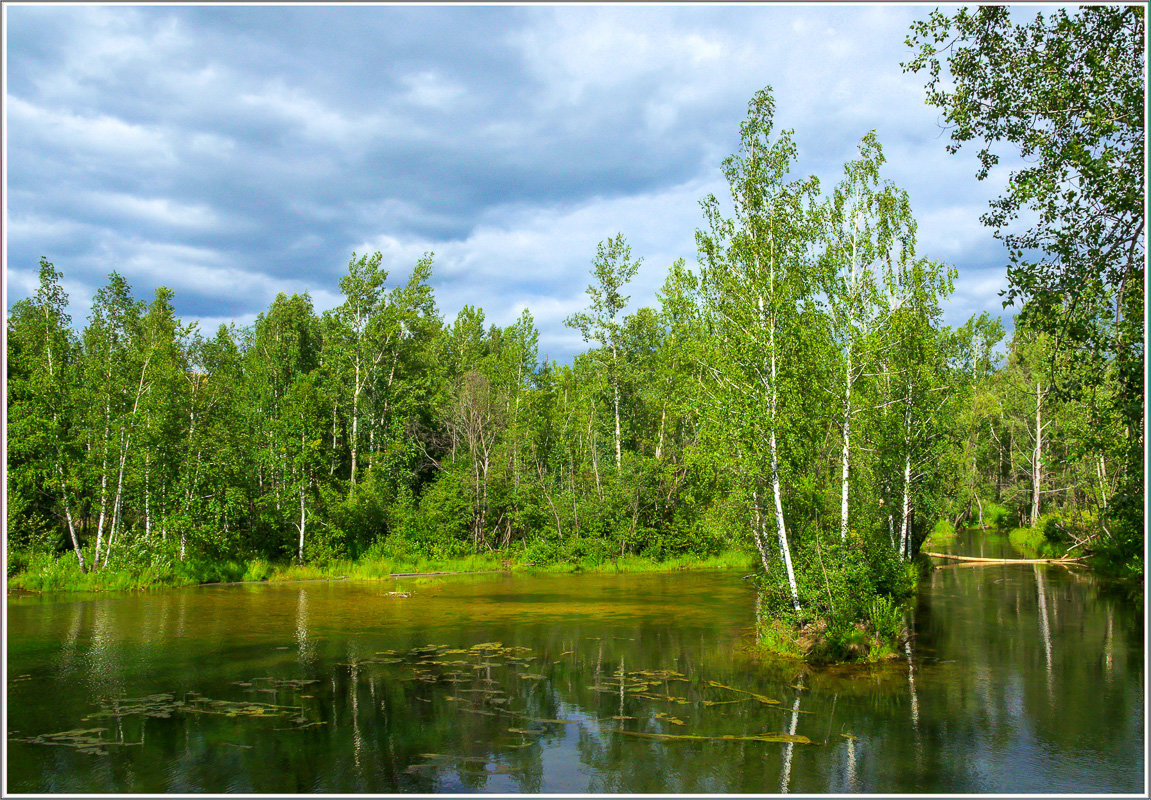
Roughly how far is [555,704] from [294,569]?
24963 millimetres

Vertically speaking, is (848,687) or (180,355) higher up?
A: (180,355)

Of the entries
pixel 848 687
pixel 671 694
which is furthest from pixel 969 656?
pixel 671 694

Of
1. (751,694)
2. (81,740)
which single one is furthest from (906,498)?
(81,740)

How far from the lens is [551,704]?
46.8 ft

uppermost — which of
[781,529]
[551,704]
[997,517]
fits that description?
[781,529]

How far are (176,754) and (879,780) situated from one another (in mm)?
10840

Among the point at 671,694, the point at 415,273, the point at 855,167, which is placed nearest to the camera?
the point at 671,694

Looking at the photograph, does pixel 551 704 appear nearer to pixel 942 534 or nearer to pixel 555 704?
pixel 555 704

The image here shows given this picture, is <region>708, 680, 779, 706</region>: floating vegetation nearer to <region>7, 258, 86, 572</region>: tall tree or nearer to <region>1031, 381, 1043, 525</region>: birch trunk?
<region>7, 258, 86, 572</region>: tall tree

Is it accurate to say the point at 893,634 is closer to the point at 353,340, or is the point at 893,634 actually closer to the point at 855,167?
the point at 855,167

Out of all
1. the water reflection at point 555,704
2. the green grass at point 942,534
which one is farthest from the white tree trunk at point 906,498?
the green grass at point 942,534

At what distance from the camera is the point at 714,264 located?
19984mm

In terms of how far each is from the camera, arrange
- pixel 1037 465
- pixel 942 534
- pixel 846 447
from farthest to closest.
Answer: pixel 942 534 → pixel 1037 465 → pixel 846 447

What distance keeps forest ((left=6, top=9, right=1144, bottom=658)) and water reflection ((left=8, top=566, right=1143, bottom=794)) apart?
3164 mm
